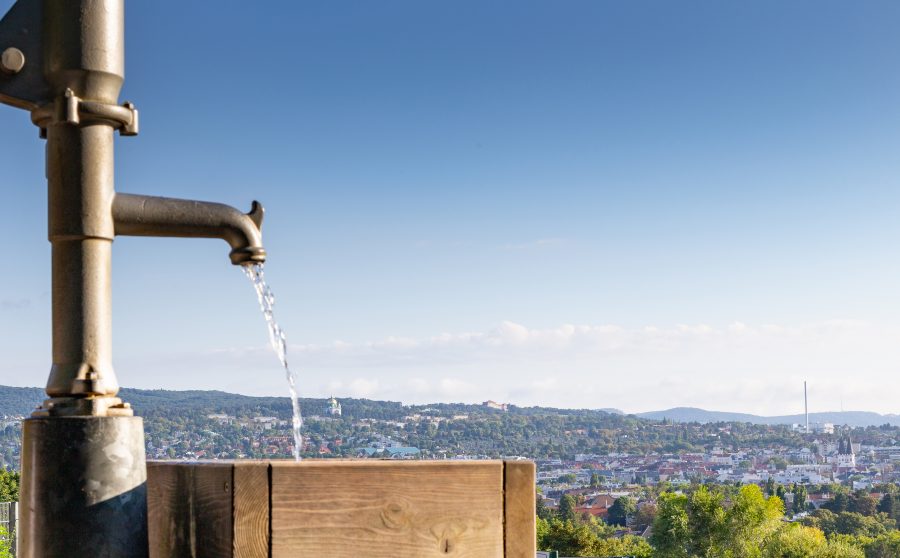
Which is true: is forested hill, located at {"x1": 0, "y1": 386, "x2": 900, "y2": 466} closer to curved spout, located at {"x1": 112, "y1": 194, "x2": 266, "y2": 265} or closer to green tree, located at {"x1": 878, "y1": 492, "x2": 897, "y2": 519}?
curved spout, located at {"x1": 112, "y1": 194, "x2": 266, "y2": 265}

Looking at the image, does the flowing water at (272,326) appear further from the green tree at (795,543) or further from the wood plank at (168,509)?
the green tree at (795,543)

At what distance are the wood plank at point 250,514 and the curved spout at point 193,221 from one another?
0.59m

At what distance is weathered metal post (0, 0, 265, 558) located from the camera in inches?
81.0

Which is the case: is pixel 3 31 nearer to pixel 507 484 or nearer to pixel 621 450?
pixel 507 484

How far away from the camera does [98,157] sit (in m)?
2.22

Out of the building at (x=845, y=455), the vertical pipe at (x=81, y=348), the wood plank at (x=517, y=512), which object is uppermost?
the vertical pipe at (x=81, y=348)

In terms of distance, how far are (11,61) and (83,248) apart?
42 centimetres

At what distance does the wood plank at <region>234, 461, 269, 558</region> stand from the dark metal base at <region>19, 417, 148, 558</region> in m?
0.28

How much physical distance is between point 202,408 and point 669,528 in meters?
28.6

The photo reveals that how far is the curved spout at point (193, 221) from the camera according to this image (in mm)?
2248

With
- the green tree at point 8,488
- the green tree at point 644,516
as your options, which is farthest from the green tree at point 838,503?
the green tree at point 8,488

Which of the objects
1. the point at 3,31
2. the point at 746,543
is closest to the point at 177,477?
the point at 3,31

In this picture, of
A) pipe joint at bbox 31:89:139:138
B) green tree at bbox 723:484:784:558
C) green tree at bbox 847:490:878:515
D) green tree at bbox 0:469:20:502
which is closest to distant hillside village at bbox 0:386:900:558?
green tree at bbox 847:490:878:515

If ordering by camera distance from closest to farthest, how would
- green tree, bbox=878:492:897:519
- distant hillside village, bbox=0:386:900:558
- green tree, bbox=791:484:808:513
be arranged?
distant hillside village, bbox=0:386:900:558 < green tree, bbox=878:492:897:519 < green tree, bbox=791:484:808:513
